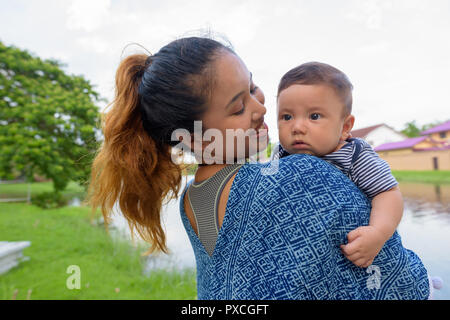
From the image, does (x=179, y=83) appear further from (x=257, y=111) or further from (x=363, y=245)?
(x=363, y=245)

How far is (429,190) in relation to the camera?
3713 mm

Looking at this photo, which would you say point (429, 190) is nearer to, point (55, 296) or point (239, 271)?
point (239, 271)

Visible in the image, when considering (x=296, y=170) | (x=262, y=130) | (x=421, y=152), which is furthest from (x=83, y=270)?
(x=421, y=152)

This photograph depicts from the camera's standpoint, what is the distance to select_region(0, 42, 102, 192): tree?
6789mm

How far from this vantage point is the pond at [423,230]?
142 cm

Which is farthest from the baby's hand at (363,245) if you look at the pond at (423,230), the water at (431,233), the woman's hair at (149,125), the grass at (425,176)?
the grass at (425,176)

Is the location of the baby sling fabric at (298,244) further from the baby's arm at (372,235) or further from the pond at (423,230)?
the pond at (423,230)

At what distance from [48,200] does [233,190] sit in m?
10.8

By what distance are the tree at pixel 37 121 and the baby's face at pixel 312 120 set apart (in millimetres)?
6811

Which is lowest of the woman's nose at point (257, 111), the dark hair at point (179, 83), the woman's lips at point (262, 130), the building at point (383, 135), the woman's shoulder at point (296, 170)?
the woman's shoulder at point (296, 170)

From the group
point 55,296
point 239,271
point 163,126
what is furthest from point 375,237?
point 55,296

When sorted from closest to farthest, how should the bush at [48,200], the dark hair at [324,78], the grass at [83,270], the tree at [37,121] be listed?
the dark hair at [324,78], the grass at [83,270], the tree at [37,121], the bush at [48,200]

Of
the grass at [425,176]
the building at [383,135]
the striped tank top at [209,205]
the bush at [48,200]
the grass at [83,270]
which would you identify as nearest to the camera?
the striped tank top at [209,205]

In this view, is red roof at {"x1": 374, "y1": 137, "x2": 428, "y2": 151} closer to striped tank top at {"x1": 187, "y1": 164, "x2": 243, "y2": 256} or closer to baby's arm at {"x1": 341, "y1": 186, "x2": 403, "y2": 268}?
baby's arm at {"x1": 341, "y1": 186, "x2": 403, "y2": 268}
